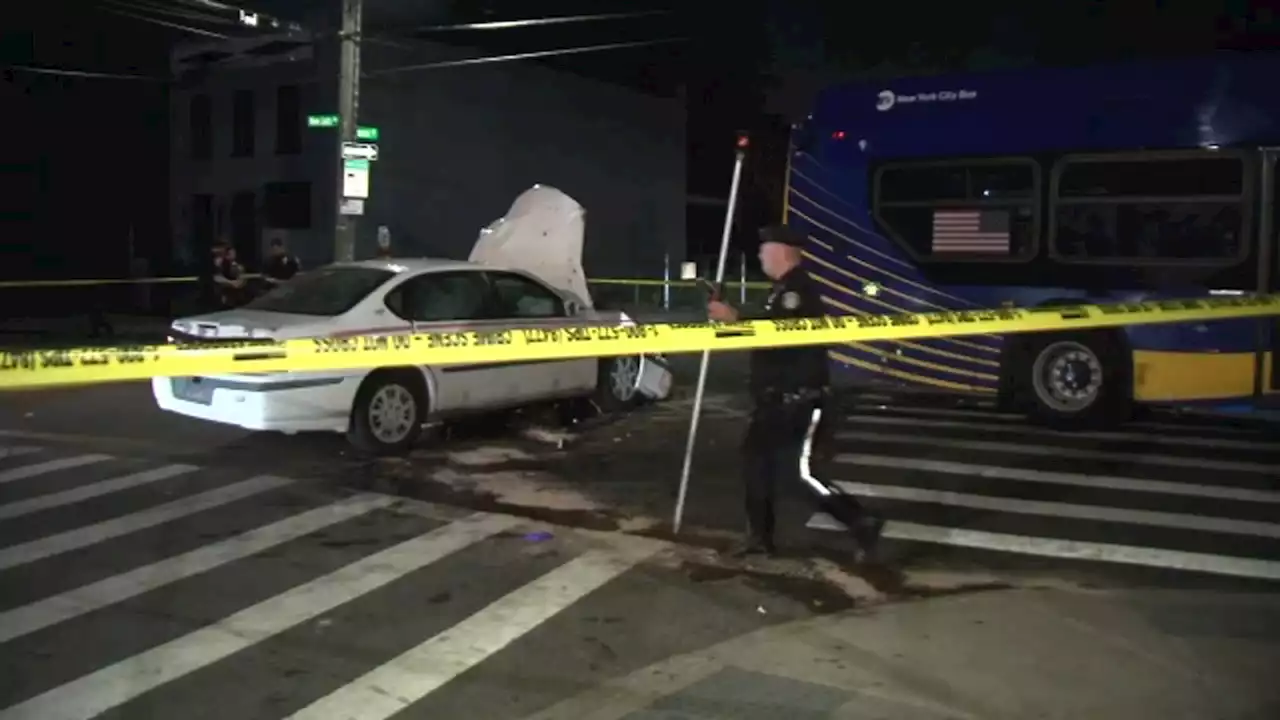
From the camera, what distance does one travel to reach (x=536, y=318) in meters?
11.2

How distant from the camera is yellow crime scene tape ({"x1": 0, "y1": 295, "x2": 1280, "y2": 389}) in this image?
5.24 meters

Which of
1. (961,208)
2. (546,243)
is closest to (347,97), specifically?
(546,243)

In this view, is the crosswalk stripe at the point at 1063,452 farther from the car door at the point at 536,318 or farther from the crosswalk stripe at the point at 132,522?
the crosswalk stripe at the point at 132,522

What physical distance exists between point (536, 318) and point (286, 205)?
70.6 feet

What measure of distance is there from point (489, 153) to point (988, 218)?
944 inches

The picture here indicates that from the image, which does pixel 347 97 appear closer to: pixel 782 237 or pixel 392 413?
pixel 392 413

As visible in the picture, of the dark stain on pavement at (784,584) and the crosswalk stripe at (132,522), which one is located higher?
the dark stain on pavement at (784,584)

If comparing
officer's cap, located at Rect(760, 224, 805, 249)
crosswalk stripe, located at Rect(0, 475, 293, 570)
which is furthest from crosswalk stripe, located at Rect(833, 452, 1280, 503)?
crosswalk stripe, located at Rect(0, 475, 293, 570)

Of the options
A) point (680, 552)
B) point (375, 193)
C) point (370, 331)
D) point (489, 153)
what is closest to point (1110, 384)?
point (680, 552)

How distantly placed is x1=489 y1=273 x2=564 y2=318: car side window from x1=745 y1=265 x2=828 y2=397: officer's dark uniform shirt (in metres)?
4.57

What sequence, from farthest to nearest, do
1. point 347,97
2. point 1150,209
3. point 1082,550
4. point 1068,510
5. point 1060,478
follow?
point 347,97 < point 1150,209 < point 1060,478 < point 1068,510 < point 1082,550

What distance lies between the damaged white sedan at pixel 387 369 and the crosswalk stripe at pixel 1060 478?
9.60 feet

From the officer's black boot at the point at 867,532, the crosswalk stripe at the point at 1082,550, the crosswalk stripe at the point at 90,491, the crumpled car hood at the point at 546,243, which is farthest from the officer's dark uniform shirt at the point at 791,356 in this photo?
the crumpled car hood at the point at 546,243

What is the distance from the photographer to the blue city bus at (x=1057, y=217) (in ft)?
34.5
